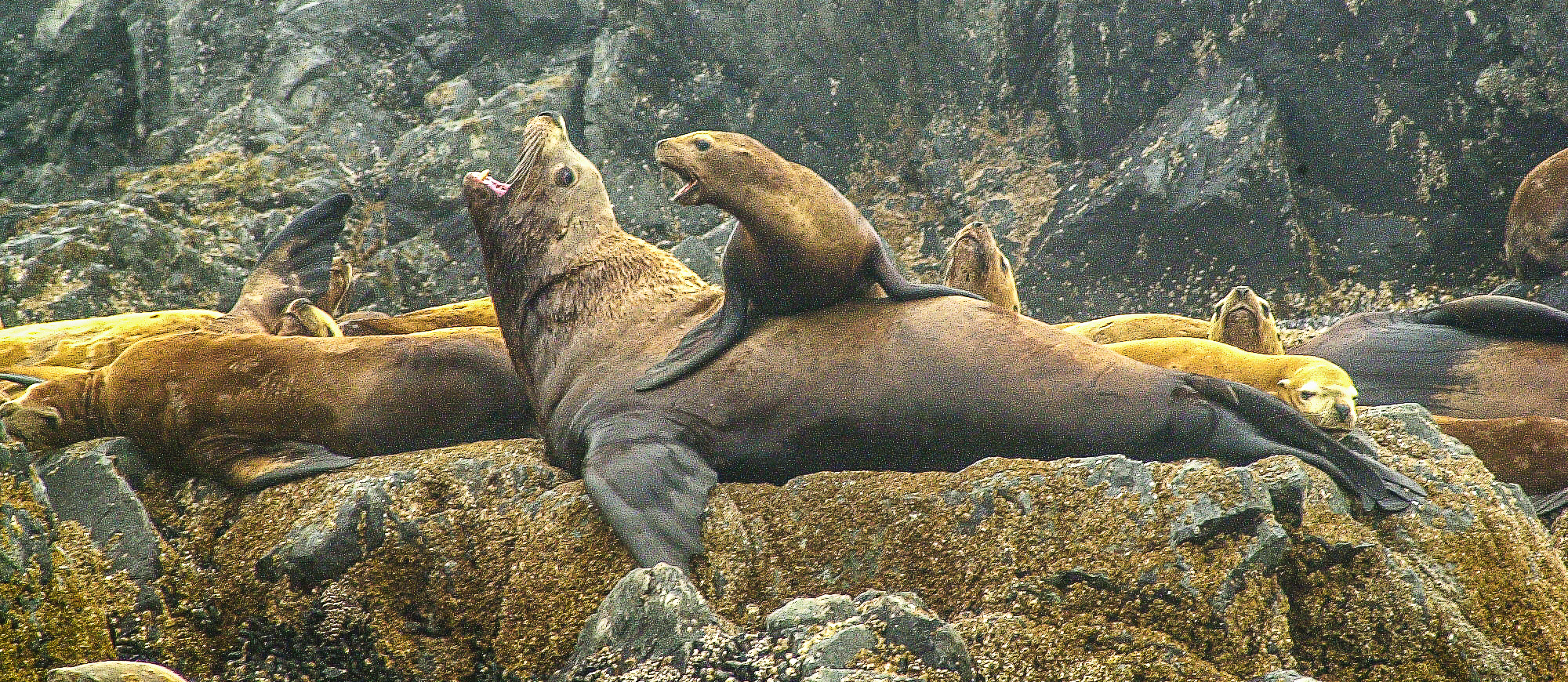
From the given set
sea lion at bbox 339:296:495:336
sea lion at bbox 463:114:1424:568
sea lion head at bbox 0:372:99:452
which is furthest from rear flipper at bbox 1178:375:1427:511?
sea lion at bbox 339:296:495:336

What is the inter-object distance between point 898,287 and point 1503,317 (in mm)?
3444

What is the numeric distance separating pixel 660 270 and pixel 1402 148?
6142mm

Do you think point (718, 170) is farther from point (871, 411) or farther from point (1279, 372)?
point (1279, 372)

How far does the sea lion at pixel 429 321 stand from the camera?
751 centimetres

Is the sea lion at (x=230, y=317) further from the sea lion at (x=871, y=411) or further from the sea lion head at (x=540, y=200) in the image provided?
the sea lion at (x=871, y=411)

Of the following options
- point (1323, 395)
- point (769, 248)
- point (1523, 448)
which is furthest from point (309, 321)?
point (1523, 448)

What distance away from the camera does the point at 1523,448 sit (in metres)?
4.98

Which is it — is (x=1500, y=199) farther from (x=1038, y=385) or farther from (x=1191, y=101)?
(x=1038, y=385)

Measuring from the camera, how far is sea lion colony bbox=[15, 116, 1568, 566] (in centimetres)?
405

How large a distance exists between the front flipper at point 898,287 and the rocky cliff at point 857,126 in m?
5.23

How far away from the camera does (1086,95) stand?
10.1 metres

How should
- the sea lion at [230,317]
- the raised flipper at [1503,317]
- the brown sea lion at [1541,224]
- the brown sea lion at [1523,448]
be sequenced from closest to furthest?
the brown sea lion at [1523,448] < the raised flipper at [1503,317] < the sea lion at [230,317] < the brown sea lion at [1541,224]

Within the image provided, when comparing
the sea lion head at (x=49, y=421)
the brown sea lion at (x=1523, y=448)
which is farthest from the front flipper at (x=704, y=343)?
the brown sea lion at (x=1523, y=448)

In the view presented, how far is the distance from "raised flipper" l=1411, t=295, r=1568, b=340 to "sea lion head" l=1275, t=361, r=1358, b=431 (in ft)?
6.80
